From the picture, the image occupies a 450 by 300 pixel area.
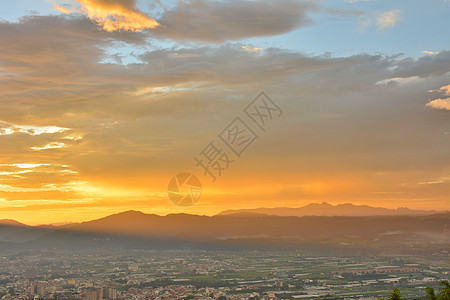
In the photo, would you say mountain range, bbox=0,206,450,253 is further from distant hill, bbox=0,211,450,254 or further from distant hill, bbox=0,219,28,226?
distant hill, bbox=0,219,28,226

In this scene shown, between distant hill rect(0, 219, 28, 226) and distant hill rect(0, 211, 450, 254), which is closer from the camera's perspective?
distant hill rect(0, 211, 450, 254)

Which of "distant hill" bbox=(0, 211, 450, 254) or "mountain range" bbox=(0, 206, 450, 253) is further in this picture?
"mountain range" bbox=(0, 206, 450, 253)

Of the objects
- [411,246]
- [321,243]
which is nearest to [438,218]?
[411,246]

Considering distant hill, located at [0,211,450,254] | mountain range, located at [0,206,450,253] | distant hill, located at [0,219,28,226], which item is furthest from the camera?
distant hill, located at [0,219,28,226]

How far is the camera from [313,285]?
198 feet

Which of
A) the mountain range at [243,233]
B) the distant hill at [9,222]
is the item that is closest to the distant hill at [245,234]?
the mountain range at [243,233]

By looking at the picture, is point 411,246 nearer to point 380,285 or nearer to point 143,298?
point 380,285

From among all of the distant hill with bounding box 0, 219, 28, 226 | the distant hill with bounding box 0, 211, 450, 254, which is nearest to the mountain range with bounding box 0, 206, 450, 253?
the distant hill with bounding box 0, 211, 450, 254

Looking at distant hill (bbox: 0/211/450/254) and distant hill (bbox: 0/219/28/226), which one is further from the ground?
distant hill (bbox: 0/219/28/226)

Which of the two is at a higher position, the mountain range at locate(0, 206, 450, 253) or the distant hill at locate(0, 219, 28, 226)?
the distant hill at locate(0, 219, 28, 226)

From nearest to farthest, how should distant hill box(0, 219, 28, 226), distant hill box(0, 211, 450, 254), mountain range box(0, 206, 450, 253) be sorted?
distant hill box(0, 211, 450, 254) → mountain range box(0, 206, 450, 253) → distant hill box(0, 219, 28, 226)

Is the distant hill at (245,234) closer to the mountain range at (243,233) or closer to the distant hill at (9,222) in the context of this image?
the mountain range at (243,233)

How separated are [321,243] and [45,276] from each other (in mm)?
79441

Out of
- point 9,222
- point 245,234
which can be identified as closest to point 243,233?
point 245,234
